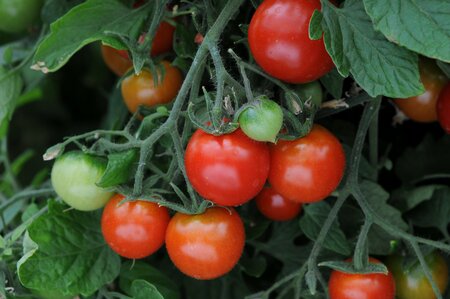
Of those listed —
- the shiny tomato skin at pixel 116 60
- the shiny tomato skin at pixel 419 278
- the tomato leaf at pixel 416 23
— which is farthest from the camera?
the shiny tomato skin at pixel 116 60

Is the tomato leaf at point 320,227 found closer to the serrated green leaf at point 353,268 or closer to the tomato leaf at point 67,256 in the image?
the serrated green leaf at point 353,268

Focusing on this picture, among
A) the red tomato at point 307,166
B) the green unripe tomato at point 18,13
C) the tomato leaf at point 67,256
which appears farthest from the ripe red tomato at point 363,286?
the green unripe tomato at point 18,13

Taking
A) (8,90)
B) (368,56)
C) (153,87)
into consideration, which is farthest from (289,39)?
(8,90)

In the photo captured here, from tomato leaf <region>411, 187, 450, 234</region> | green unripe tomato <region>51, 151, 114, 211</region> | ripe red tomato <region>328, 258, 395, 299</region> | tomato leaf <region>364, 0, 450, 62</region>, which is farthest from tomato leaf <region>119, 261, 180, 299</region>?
tomato leaf <region>364, 0, 450, 62</region>

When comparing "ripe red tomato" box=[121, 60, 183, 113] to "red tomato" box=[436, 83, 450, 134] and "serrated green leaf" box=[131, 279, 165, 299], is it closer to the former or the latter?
"serrated green leaf" box=[131, 279, 165, 299]

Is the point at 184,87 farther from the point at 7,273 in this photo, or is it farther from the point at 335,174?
the point at 7,273

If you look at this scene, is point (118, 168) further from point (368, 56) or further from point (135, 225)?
point (368, 56)
